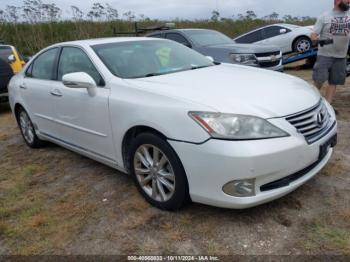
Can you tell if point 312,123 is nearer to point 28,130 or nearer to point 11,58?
point 28,130

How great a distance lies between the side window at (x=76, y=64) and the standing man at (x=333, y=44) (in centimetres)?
346

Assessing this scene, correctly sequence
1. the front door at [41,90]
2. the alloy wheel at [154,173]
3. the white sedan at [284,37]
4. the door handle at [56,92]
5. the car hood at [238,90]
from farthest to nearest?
the white sedan at [284,37] → the front door at [41,90] → the door handle at [56,92] → the alloy wheel at [154,173] → the car hood at [238,90]

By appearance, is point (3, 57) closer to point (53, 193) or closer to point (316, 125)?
point (53, 193)

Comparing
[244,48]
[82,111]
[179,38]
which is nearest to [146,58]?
[82,111]

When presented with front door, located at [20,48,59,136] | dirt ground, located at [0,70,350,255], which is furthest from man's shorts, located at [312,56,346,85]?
front door, located at [20,48,59,136]

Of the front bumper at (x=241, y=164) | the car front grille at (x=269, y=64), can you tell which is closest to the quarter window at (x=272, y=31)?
the car front grille at (x=269, y=64)

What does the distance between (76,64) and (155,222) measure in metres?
2.00

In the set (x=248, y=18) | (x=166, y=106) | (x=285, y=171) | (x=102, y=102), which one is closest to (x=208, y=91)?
(x=166, y=106)

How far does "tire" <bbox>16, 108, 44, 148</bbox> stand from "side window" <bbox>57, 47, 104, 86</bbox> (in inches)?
47.6

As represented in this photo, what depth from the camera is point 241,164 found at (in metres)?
2.54

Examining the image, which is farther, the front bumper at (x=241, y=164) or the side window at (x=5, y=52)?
the side window at (x=5, y=52)

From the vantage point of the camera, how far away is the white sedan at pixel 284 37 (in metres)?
12.7

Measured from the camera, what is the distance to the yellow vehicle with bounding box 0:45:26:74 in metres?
8.73

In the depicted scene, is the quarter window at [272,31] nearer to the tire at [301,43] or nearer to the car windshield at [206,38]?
the tire at [301,43]
